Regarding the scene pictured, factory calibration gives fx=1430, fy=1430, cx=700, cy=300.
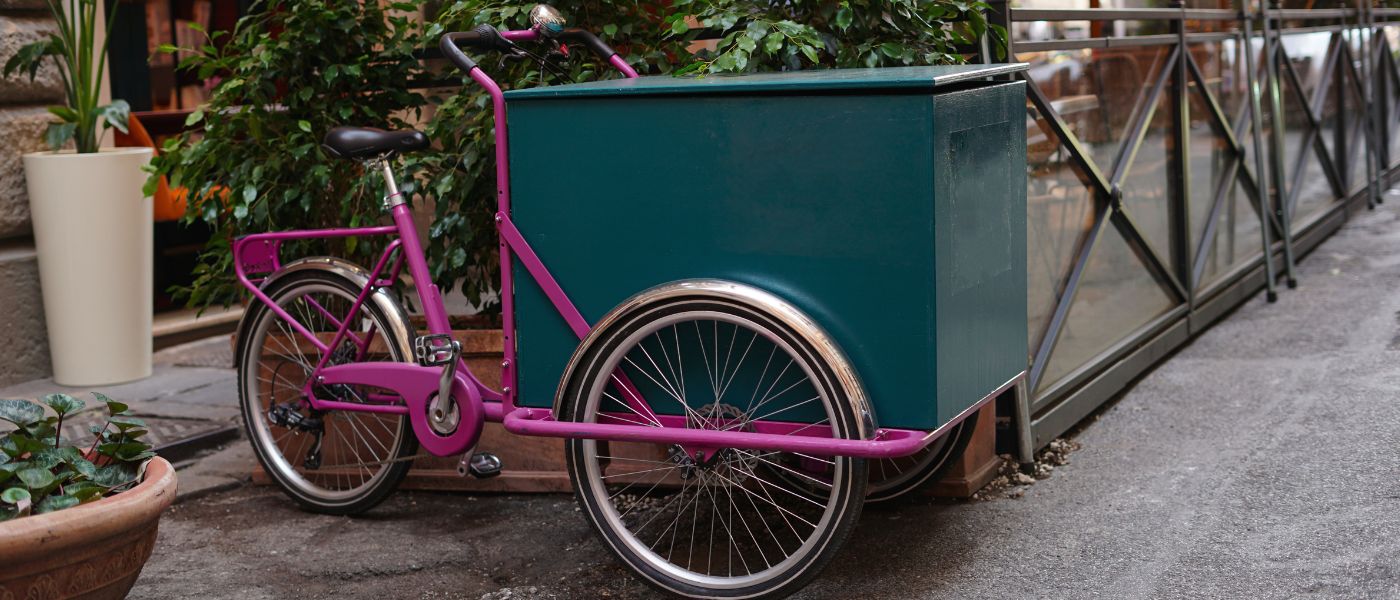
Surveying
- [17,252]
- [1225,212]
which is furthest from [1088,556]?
[17,252]

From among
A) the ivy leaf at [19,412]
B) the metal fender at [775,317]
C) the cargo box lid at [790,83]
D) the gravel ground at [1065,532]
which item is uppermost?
the cargo box lid at [790,83]

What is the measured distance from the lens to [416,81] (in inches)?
193

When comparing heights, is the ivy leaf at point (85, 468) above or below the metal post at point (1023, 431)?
above

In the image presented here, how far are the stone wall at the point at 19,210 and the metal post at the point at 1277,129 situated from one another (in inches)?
231

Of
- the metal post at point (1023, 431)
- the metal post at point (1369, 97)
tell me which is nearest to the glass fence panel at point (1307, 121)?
the metal post at point (1369, 97)

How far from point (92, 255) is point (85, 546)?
310cm

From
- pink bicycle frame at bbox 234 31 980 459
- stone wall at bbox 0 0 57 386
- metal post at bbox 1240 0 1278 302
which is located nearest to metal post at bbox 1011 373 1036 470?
pink bicycle frame at bbox 234 31 980 459

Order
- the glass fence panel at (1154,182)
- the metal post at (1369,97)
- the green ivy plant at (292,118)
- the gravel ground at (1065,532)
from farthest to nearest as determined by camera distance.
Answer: the metal post at (1369,97) → the glass fence panel at (1154,182) → the green ivy plant at (292,118) → the gravel ground at (1065,532)

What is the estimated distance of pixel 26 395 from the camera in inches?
222

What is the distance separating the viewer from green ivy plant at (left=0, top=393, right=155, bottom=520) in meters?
3.05

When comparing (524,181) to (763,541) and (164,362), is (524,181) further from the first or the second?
(164,362)

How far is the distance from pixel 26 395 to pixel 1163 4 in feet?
16.0

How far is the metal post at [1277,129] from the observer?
7493 millimetres

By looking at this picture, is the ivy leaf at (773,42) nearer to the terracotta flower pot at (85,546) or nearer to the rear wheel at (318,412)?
the rear wheel at (318,412)
